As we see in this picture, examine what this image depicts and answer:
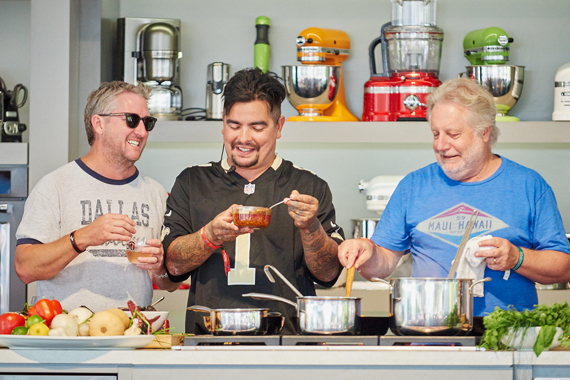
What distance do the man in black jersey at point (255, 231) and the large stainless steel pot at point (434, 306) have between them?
0.46 m

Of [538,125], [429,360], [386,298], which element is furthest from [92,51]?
[429,360]

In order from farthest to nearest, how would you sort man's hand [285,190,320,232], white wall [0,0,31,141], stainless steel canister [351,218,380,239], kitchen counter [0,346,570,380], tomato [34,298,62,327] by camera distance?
white wall [0,0,31,141], stainless steel canister [351,218,380,239], man's hand [285,190,320,232], tomato [34,298,62,327], kitchen counter [0,346,570,380]

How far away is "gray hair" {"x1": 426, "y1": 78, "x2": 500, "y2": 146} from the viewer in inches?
78.8

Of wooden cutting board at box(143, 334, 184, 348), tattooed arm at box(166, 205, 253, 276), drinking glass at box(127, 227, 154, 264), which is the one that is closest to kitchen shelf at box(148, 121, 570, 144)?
tattooed arm at box(166, 205, 253, 276)

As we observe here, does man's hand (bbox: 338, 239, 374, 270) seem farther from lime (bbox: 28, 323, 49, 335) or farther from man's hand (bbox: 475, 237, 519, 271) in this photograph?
lime (bbox: 28, 323, 49, 335)

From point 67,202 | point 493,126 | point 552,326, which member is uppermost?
point 493,126

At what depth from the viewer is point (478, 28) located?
11.9 feet

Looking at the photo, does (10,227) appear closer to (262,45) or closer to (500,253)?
(262,45)

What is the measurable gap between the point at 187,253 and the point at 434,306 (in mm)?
763

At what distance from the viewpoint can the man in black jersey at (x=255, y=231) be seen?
2047 mm

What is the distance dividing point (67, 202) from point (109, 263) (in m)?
0.24

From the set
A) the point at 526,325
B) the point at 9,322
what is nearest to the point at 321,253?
the point at 526,325

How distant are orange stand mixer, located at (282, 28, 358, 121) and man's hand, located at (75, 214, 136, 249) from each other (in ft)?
5.03

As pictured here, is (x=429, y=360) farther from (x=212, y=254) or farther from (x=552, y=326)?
(x=212, y=254)
